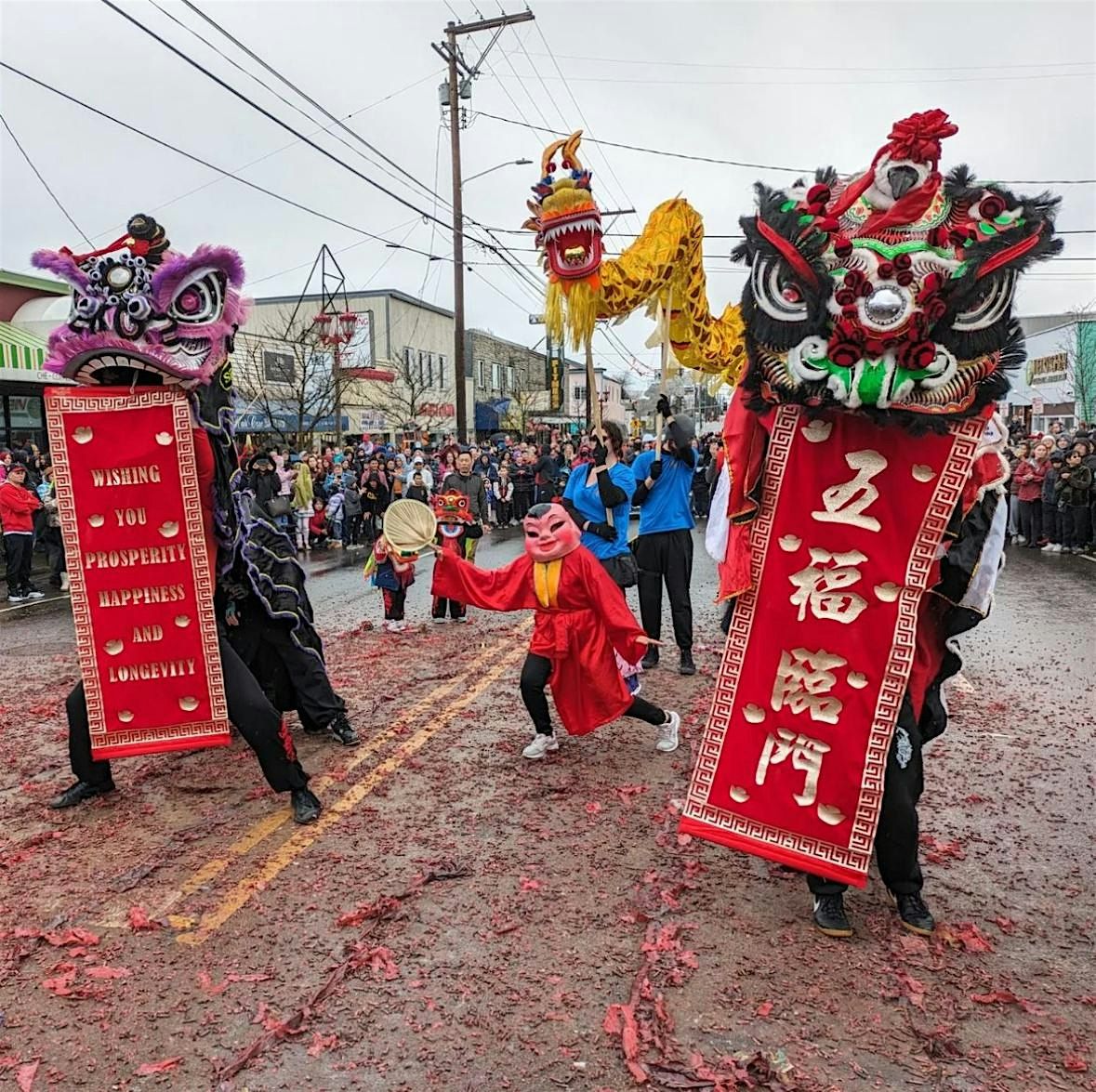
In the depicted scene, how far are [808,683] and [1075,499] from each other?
12.7 m

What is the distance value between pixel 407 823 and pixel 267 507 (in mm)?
2192

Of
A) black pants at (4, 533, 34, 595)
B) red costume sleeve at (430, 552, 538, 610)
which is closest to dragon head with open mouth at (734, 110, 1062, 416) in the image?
red costume sleeve at (430, 552, 538, 610)

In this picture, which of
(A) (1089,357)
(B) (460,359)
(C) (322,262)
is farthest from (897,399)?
(A) (1089,357)

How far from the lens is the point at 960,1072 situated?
2.57m

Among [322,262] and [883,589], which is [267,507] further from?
[322,262]

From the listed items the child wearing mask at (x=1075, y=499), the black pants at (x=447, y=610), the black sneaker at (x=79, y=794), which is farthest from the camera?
the child wearing mask at (x=1075, y=499)

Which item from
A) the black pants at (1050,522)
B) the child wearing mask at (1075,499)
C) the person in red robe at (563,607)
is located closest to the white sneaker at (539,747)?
the person in red robe at (563,607)

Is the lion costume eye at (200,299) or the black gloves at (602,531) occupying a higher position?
the lion costume eye at (200,299)

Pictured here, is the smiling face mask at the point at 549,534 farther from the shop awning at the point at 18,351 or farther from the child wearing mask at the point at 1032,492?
the shop awning at the point at 18,351

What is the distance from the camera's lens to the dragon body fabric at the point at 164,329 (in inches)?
154

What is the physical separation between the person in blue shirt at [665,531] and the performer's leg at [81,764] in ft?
12.2

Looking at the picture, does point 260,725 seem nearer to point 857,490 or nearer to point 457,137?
point 857,490

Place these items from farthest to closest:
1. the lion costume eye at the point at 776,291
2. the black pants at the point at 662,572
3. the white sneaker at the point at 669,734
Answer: the black pants at the point at 662,572 → the white sneaker at the point at 669,734 → the lion costume eye at the point at 776,291

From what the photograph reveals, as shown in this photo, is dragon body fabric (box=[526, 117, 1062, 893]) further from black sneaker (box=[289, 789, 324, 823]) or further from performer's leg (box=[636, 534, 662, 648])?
performer's leg (box=[636, 534, 662, 648])
